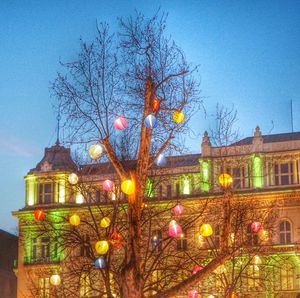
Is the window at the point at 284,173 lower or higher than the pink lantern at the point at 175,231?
higher

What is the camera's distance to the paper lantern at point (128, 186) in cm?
1852

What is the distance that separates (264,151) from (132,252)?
34.5m

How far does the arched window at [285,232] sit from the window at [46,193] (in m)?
15.3

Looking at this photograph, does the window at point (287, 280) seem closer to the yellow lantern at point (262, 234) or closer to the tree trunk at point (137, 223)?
the yellow lantern at point (262, 234)

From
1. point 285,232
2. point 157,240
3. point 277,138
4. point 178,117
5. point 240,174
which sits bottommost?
point 157,240

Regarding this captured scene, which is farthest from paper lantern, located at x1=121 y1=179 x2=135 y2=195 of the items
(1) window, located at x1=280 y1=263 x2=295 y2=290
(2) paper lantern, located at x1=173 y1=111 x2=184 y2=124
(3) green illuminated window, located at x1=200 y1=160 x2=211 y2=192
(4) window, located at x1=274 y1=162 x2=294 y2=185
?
(4) window, located at x1=274 y1=162 x2=294 y2=185

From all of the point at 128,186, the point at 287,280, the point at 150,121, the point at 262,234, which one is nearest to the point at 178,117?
the point at 150,121

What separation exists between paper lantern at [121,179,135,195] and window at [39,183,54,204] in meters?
39.8

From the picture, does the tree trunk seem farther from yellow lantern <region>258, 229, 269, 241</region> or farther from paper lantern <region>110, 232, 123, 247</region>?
yellow lantern <region>258, 229, 269, 241</region>

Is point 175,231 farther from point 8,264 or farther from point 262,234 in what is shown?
point 8,264

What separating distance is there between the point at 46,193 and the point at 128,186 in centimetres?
4033

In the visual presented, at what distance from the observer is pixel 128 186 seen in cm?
1855

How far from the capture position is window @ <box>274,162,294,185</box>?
52188 millimetres

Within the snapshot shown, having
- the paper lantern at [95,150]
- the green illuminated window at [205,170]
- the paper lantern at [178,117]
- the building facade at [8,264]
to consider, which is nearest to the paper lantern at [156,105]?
the paper lantern at [178,117]
